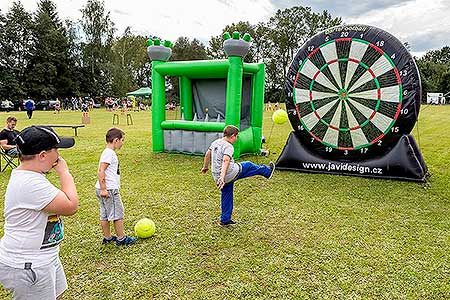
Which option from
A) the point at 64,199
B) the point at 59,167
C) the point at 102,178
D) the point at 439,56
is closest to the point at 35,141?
the point at 59,167

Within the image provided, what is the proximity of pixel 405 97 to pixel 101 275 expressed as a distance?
A: 5.61 metres

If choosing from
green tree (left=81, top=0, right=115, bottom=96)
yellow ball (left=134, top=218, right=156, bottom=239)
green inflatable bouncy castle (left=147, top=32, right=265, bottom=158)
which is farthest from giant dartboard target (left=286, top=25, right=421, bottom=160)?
green tree (left=81, top=0, right=115, bottom=96)

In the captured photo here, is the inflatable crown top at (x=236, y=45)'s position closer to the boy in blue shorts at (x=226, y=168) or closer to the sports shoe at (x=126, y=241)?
the boy in blue shorts at (x=226, y=168)

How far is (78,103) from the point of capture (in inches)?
1590

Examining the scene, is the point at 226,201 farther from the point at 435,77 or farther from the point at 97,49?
the point at 435,77

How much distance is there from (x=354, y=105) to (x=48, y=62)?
45.7 meters

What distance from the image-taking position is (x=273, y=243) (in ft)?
13.7

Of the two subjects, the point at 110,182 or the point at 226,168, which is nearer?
the point at 110,182

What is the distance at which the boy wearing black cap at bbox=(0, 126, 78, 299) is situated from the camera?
1946 millimetres

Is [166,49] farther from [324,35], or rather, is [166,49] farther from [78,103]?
[78,103]

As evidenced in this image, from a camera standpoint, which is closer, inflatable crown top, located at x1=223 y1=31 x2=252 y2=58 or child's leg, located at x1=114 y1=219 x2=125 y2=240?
child's leg, located at x1=114 y1=219 x2=125 y2=240

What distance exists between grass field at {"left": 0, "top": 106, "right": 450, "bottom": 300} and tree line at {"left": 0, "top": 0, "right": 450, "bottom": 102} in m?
36.2

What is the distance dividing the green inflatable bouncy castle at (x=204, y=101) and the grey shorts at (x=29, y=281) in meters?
6.65

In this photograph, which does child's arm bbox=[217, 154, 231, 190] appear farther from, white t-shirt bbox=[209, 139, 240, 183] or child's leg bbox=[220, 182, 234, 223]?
child's leg bbox=[220, 182, 234, 223]
